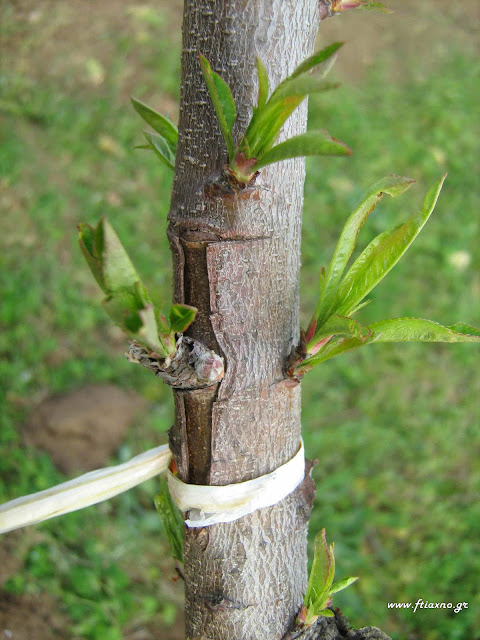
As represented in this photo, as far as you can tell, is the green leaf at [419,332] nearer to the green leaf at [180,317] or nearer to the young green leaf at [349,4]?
the green leaf at [180,317]

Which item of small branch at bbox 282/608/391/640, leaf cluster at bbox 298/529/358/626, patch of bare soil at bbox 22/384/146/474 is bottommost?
patch of bare soil at bbox 22/384/146/474

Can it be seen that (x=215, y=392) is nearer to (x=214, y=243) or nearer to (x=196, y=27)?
(x=214, y=243)

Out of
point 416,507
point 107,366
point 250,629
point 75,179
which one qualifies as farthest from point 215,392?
point 75,179

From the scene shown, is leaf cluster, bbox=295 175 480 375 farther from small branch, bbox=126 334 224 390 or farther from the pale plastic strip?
the pale plastic strip

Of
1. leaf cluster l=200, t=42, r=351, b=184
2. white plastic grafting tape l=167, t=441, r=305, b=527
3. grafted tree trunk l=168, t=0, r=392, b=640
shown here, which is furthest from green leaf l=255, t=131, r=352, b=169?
white plastic grafting tape l=167, t=441, r=305, b=527

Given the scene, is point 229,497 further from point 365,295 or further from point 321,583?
point 365,295

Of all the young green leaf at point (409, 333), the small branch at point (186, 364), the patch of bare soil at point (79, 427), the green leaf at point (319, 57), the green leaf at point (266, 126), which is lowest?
the patch of bare soil at point (79, 427)

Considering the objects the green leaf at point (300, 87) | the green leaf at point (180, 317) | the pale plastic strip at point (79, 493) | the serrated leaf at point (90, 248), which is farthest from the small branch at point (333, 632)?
the green leaf at point (300, 87)
